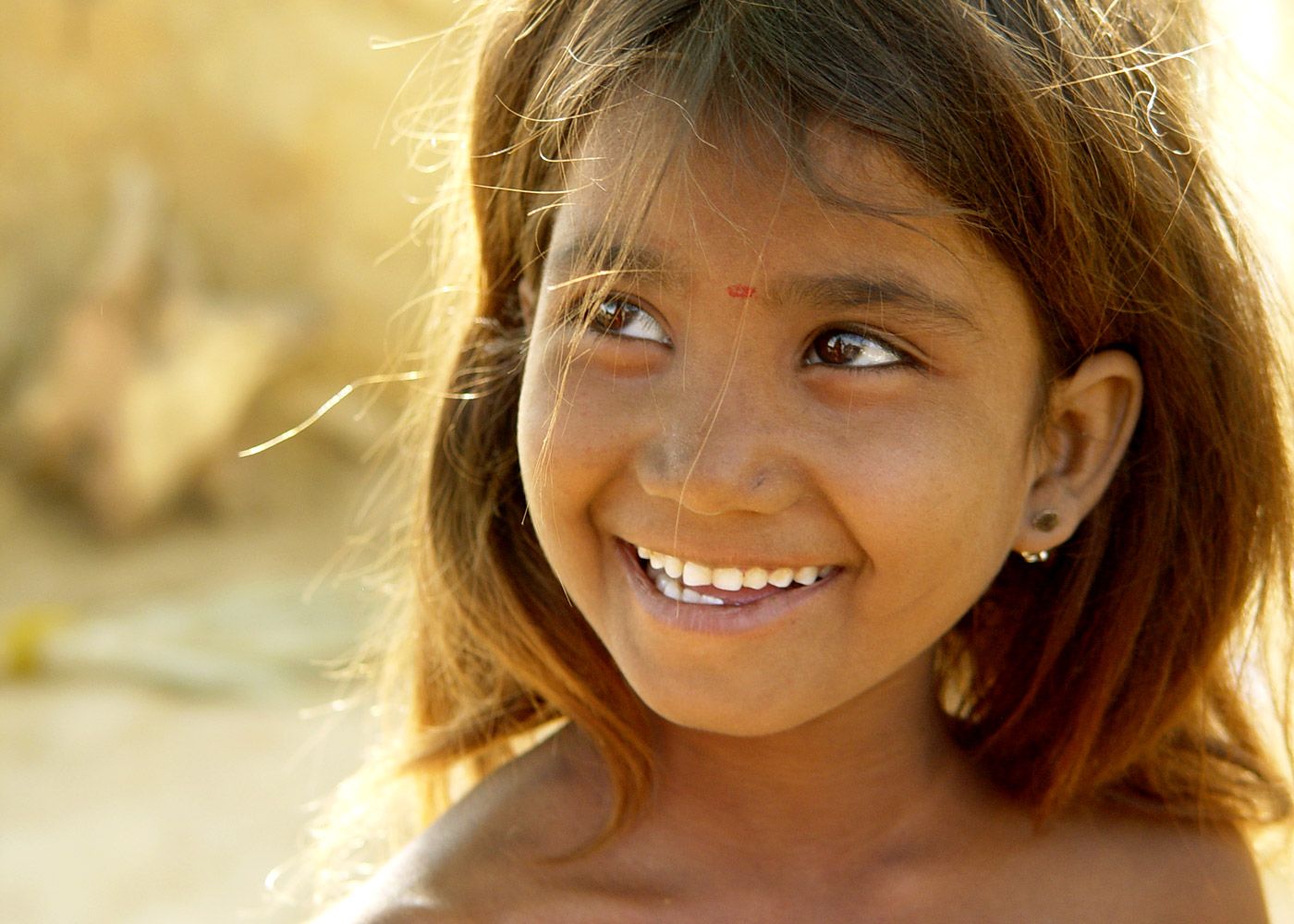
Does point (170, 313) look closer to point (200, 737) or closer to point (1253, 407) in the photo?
point (200, 737)

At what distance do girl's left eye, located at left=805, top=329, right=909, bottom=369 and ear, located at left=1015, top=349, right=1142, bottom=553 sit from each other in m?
0.26

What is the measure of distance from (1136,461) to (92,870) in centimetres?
248

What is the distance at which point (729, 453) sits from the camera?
3.64ft

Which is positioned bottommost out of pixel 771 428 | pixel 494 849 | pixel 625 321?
pixel 494 849

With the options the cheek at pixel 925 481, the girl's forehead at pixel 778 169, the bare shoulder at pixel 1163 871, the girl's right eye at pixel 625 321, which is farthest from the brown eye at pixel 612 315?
the bare shoulder at pixel 1163 871

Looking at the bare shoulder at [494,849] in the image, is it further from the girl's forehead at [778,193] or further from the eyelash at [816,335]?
the girl's forehead at [778,193]

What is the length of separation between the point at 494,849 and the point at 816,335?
627 mm

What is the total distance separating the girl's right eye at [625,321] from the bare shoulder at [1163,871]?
0.75 m

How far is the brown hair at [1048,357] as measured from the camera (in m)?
1.12

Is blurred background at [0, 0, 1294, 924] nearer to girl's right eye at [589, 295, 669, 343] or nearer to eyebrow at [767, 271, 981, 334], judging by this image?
girl's right eye at [589, 295, 669, 343]

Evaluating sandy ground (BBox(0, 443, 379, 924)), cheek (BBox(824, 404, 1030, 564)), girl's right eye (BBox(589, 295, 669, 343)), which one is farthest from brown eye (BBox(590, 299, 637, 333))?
sandy ground (BBox(0, 443, 379, 924))

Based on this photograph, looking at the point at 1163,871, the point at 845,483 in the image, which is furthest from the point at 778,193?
the point at 1163,871

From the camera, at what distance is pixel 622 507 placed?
48.3 inches

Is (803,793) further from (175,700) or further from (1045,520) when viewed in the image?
(175,700)
